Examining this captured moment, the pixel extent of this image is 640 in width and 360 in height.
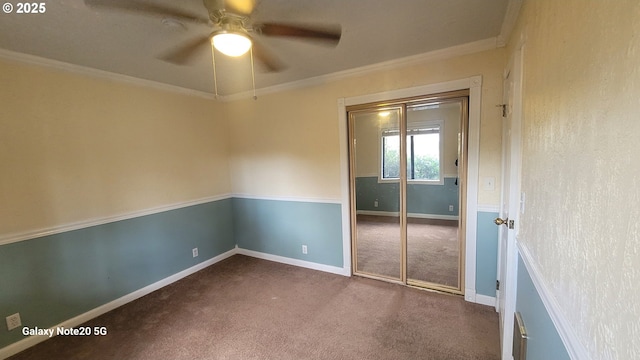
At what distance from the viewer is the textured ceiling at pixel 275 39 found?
5.20ft

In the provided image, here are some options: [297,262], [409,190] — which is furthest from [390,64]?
[297,262]

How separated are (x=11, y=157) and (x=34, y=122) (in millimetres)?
319

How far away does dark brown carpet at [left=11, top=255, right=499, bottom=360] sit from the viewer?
193 cm

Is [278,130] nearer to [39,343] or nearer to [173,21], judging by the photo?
[173,21]

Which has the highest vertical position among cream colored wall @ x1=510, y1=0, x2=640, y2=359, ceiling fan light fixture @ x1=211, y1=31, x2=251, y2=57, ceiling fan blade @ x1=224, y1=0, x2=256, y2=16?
ceiling fan blade @ x1=224, y1=0, x2=256, y2=16

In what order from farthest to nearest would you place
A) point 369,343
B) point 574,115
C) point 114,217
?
point 114,217
point 369,343
point 574,115

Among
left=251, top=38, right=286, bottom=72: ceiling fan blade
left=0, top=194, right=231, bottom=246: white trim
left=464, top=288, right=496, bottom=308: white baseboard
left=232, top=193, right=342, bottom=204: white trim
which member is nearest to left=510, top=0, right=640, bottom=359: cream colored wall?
left=251, top=38, right=286, bottom=72: ceiling fan blade

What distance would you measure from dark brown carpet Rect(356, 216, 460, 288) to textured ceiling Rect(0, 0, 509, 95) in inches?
70.5

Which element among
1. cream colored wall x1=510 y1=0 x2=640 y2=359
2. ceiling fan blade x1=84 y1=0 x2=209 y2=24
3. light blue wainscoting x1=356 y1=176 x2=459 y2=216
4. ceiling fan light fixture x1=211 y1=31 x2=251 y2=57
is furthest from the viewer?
light blue wainscoting x1=356 y1=176 x2=459 y2=216

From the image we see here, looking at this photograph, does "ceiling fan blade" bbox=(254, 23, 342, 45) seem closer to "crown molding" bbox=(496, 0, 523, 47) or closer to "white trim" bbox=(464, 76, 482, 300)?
"crown molding" bbox=(496, 0, 523, 47)

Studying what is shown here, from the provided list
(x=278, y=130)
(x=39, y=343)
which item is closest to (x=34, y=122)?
(x=39, y=343)

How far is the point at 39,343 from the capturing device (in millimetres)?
2090

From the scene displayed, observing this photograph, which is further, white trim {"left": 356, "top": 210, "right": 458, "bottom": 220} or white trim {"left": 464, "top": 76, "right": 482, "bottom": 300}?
white trim {"left": 356, "top": 210, "right": 458, "bottom": 220}

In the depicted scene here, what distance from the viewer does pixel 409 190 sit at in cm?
282
